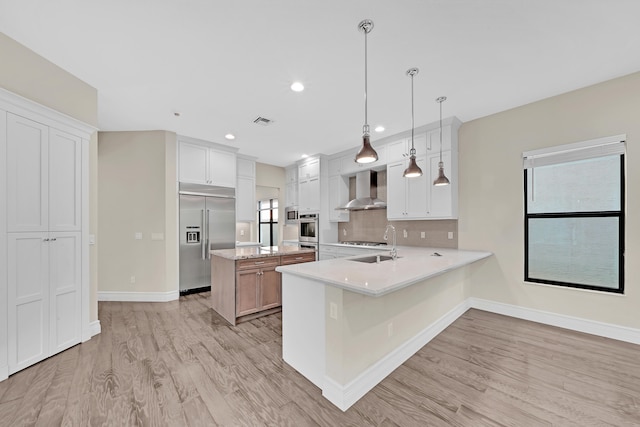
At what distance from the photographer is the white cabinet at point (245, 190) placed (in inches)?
223

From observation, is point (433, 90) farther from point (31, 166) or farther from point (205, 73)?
point (31, 166)

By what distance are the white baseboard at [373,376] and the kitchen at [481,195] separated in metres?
1.59

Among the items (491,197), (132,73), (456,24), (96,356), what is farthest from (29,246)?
(491,197)

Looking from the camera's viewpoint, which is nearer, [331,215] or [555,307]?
[555,307]

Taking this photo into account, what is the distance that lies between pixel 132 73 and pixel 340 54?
2152mm

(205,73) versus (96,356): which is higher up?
(205,73)

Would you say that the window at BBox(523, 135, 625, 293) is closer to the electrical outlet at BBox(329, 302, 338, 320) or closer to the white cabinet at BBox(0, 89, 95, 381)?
the electrical outlet at BBox(329, 302, 338, 320)

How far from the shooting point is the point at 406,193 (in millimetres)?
4332

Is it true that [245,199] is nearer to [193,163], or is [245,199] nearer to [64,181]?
[193,163]

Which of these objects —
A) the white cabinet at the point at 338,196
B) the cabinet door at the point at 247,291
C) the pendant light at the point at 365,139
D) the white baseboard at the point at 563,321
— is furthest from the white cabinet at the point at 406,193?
the cabinet door at the point at 247,291

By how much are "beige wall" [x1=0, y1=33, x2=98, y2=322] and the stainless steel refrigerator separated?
5.11 feet

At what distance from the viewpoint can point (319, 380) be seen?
78.9 inches

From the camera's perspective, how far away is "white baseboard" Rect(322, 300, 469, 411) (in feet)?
6.01

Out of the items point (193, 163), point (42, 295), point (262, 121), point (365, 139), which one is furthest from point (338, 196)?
point (42, 295)
